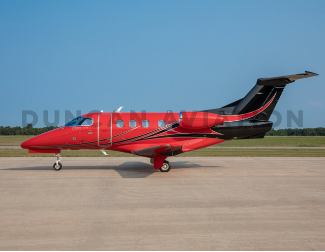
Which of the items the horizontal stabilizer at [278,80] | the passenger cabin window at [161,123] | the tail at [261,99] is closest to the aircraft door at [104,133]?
the passenger cabin window at [161,123]

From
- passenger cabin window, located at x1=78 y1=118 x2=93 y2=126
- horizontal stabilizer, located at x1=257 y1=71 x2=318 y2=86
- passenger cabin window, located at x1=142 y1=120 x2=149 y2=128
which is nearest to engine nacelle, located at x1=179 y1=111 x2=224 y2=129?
passenger cabin window, located at x1=142 y1=120 x2=149 y2=128

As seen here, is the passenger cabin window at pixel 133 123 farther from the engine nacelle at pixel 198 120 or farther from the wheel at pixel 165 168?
the wheel at pixel 165 168

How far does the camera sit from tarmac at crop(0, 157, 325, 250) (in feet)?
17.5

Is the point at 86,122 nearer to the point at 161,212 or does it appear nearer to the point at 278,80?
the point at 161,212

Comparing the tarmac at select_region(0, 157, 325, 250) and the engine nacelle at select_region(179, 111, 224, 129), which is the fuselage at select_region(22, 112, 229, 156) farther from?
the tarmac at select_region(0, 157, 325, 250)

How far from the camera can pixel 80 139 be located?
1441 cm

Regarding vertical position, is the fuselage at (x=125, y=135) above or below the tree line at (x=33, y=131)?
above

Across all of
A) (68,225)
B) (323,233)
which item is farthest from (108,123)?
(323,233)

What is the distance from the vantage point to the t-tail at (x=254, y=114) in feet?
46.6

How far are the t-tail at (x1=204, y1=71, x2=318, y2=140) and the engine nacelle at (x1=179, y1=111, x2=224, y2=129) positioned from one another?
750 mm

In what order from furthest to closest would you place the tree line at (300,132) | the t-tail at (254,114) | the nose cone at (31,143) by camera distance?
the tree line at (300,132) < the t-tail at (254,114) < the nose cone at (31,143)

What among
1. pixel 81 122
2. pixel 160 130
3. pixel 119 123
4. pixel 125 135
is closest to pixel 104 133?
pixel 119 123

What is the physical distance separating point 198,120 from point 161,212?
6.96m

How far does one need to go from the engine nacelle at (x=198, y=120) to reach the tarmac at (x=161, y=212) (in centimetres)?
260
